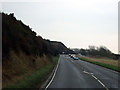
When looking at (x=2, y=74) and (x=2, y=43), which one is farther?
(x=2, y=43)

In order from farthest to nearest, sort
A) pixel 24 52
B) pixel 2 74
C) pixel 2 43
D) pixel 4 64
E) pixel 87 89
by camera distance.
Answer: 1. pixel 24 52
2. pixel 2 43
3. pixel 4 64
4. pixel 2 74
5. pixel 87 89

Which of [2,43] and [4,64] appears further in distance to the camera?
[2,43]

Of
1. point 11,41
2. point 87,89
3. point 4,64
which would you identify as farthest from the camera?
point 11,41

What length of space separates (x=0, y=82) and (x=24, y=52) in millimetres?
12227

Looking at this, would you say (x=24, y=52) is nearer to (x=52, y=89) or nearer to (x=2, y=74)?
(x=2, y=74)

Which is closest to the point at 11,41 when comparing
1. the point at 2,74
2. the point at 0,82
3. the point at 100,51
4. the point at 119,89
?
the point at 2,74

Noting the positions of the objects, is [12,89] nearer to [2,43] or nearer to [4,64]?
[4,64]

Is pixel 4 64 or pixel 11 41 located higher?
pixel 11 41

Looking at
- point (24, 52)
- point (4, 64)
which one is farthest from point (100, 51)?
point (4, 64)

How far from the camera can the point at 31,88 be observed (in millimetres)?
12047

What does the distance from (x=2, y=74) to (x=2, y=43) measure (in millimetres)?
3950

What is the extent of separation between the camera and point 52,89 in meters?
12.5

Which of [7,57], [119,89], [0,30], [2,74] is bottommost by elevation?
[119,89]

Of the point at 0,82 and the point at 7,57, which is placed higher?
the point at 7,57
